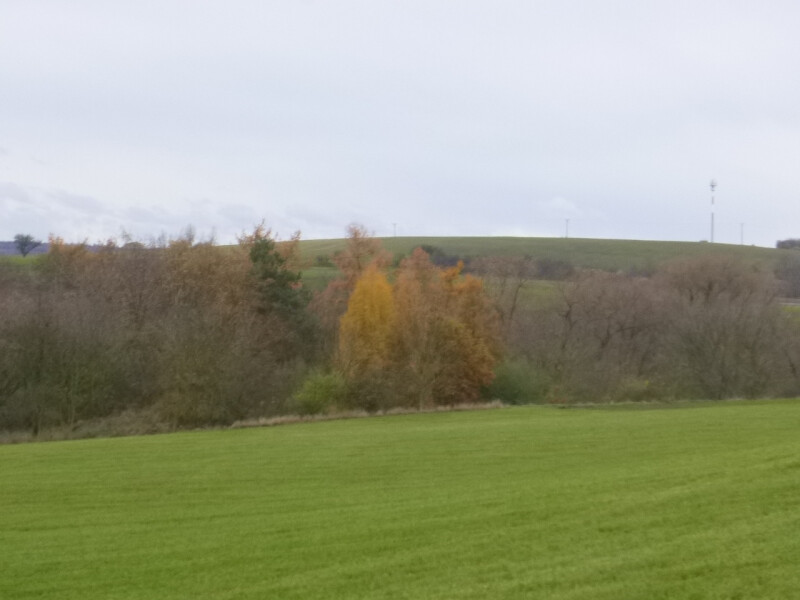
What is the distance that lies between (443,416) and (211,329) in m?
13.6

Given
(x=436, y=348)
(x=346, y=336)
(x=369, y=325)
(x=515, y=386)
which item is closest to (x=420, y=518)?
(x=346, y=336)

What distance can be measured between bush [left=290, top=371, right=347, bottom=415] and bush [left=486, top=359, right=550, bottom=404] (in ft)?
38.0

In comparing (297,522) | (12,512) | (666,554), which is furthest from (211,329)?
(666,554)

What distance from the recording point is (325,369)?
173ft

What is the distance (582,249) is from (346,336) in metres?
82.7

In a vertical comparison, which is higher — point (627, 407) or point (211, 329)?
point (211, 329)

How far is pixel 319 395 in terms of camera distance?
4819 centimetres

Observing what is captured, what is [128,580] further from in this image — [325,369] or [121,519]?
[325,369]

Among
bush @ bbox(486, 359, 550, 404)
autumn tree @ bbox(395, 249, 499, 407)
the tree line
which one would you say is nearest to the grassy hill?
the tree line

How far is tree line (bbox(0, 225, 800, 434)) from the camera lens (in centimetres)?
4722

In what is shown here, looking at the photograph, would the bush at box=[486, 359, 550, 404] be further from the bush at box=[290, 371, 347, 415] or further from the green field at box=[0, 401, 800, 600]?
the green field at box=[0, 401, 800, 600]

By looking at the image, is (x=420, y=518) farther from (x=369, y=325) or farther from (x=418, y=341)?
(x=369, y=325)

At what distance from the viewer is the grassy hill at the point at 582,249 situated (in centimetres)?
11650

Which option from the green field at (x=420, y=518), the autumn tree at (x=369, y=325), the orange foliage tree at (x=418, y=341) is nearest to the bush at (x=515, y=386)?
the orange foliage tree at (x=418, y=341)
